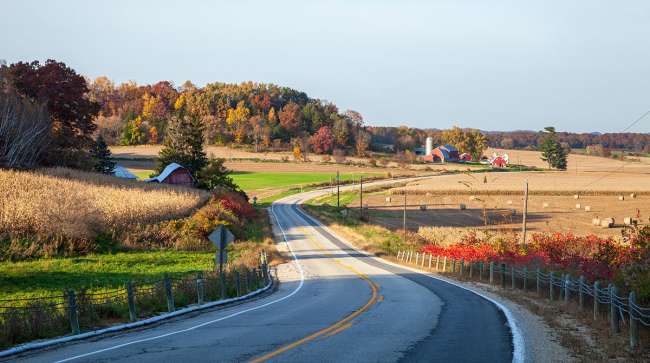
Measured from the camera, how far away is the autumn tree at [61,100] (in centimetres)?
6419

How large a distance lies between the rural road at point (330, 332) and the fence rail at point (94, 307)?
0.86 m

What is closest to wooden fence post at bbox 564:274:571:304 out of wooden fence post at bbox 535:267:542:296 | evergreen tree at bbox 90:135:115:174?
wooden fence post at bbox 535:267:542:296

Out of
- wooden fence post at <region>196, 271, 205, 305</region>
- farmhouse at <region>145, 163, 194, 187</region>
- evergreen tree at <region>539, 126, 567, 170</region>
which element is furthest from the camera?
evergreen tree at <region>539, 126, 567, 170</region>

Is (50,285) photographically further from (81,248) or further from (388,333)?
(388,333)

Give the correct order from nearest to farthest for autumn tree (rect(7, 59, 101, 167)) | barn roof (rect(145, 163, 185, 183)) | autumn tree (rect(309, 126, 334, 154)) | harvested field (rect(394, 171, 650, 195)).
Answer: autumn tree (rect(7, 59, 101, 167)), barn roof (rect(145, 163, 185, 183)), harvested field (rect(394, 171, 650, 195)), autumn tree (rect(309, 126, 334, 154))

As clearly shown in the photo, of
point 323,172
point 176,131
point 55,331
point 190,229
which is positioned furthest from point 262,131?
point 55,331

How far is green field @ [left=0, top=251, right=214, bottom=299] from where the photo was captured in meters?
26.0

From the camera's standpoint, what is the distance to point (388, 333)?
567 inches

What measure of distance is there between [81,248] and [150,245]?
5.89 metres

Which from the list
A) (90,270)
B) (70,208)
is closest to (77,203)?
(70,208)

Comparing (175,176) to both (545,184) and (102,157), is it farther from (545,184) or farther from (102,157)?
(545,184)

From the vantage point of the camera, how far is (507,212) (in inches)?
3189

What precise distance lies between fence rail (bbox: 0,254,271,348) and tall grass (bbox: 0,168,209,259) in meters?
17.1

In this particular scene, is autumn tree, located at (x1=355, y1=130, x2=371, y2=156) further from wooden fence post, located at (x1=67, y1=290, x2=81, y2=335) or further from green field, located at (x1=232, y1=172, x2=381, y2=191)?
wooden fence post, located at (x1=67, y1=290, x2=81, y2=335)
